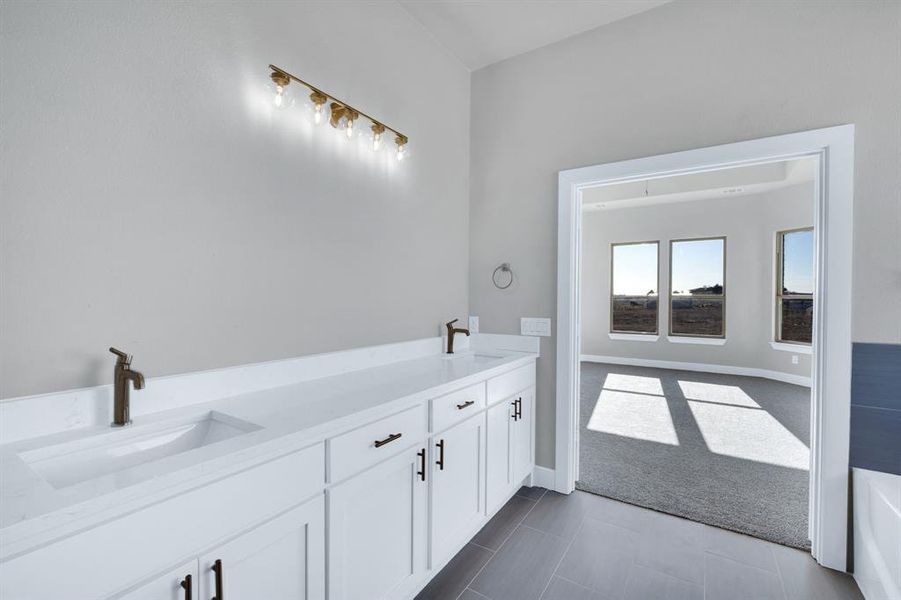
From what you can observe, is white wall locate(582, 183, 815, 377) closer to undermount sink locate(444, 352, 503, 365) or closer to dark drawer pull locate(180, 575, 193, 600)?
undermount sink locate(444, 352, 503, 365)

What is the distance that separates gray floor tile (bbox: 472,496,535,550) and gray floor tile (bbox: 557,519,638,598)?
0.34 metres

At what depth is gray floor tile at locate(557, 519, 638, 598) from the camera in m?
1.85

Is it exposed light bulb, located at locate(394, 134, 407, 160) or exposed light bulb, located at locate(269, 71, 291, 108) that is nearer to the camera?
exposed light bulb, located at locate(269, 71, 291, 108)

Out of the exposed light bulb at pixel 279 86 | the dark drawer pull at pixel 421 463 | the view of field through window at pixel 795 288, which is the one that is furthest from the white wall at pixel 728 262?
the exposed light bulb at pixel 279 86

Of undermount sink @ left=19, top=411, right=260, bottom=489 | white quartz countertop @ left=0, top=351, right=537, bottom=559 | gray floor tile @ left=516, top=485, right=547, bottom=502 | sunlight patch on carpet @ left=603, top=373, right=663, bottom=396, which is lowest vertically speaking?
gray floor tile @ left=516, top=485, right=547, bottom=502

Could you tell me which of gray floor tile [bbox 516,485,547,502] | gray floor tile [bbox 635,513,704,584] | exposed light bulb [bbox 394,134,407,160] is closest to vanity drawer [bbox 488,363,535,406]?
gray floor tile [bbox 516,485,547,502]

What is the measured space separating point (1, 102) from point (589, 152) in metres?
2.66

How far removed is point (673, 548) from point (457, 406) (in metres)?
1.41

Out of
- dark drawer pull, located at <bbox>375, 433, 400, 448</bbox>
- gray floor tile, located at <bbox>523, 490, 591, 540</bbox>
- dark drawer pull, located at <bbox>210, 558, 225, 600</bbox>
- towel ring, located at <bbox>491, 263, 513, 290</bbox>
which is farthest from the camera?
towel ring, located at <bbox>491, 263, 513, 290</bbox>

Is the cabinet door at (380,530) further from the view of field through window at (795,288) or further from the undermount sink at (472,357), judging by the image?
the view of field through window at (795,288)

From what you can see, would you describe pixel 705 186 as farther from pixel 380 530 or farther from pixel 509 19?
pixel 380 530

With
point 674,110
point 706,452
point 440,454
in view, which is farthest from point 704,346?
point 440,454

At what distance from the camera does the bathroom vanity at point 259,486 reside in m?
0.78

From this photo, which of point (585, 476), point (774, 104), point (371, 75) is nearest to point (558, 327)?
point (585, 476)
